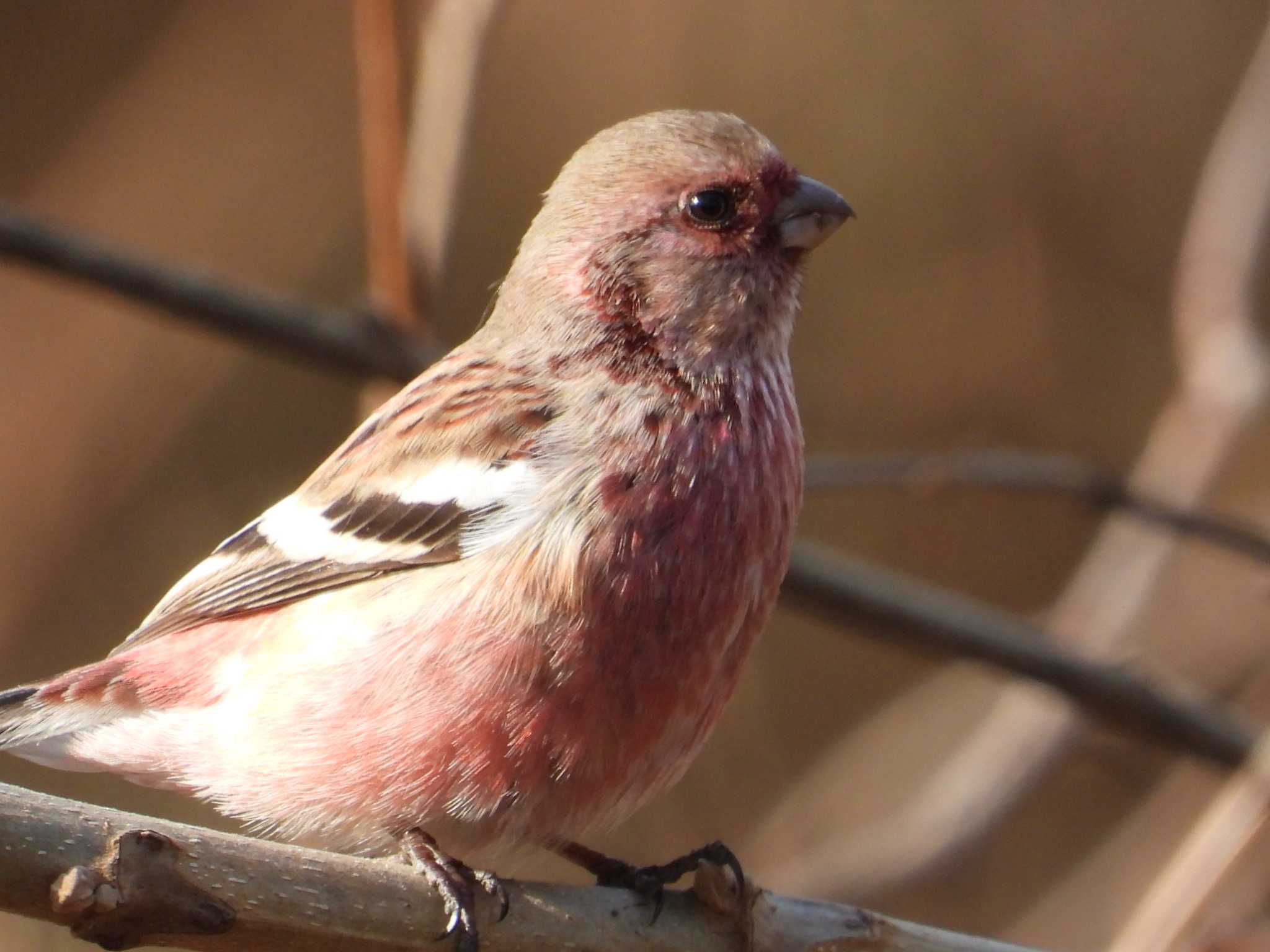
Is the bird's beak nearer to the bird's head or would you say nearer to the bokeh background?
the bird's head

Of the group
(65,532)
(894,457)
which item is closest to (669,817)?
(894,457)

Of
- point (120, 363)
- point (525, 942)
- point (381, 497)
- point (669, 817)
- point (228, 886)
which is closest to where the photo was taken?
point (228, 886)

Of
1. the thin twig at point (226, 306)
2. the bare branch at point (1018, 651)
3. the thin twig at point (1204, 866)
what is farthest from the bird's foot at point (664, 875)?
the thin twig at point (226, 306)

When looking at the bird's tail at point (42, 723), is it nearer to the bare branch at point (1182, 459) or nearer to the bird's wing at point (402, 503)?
the bird's wing at point (402, 503)

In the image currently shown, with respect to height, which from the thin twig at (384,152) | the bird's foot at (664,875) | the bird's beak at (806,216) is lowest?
the bird's foot at (664,875)

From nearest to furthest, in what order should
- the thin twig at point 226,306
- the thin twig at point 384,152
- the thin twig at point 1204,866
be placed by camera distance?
the thin twig at point 1204,866
the thin twig at point 226,306
the thin twig at point 384,152

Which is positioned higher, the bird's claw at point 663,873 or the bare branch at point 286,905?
the bird's claw at point 663,873

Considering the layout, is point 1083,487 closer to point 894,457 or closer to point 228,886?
point 894,457

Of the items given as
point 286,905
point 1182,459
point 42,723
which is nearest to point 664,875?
point 286,905
